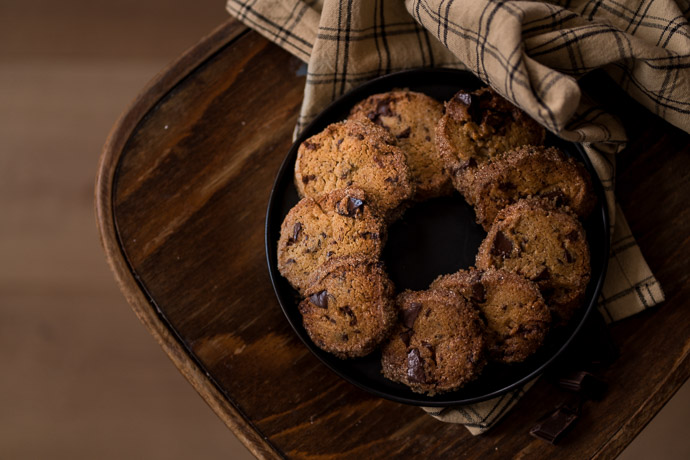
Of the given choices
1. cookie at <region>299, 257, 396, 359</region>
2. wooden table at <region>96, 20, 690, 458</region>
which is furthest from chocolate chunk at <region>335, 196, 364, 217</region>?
wooden table at <region>96, 20, 690, 458</region>

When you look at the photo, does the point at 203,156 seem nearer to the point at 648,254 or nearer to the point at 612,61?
the point at 612,61

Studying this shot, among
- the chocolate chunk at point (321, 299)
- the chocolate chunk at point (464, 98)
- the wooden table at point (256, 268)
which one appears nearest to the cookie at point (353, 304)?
the chocolate chunk at point (321, 299)

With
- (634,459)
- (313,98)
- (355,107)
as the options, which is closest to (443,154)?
(355,107)

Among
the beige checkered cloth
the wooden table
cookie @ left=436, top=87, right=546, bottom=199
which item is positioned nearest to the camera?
the beige checkered cloth

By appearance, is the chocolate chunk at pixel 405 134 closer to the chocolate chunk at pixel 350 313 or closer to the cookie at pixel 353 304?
the cookie at pixel 353 304

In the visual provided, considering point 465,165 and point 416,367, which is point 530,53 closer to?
point 465,165

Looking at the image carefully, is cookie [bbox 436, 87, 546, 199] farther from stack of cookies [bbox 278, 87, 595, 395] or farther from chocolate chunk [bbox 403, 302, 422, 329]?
chocolate chunk [bbox 403, 302, 422, 329]
